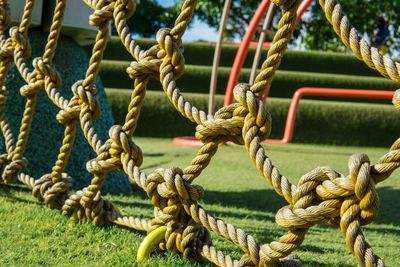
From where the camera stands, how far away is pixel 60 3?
1474mm

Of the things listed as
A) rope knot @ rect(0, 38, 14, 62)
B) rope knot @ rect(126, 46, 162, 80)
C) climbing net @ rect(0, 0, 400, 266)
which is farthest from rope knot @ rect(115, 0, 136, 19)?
rope knot @ rect(0, 38, 14, 62)

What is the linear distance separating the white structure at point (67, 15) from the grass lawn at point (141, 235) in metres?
0.56

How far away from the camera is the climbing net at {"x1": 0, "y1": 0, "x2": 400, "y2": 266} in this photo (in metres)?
0.73

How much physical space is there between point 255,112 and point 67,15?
1.29 metres

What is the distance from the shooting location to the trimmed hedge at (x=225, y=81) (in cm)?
579

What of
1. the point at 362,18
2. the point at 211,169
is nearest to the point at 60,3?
the point at 211,169

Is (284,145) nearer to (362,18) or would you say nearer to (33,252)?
(33,252)

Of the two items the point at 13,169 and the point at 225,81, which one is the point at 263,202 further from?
the point at 225,81

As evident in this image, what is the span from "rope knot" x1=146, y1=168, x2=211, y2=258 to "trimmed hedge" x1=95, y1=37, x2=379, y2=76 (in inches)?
214

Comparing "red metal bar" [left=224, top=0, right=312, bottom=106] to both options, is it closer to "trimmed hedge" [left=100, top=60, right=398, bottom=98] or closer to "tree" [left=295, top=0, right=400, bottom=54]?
"trimmed hedge" [left=100, top=60, right=398, bottom=98]

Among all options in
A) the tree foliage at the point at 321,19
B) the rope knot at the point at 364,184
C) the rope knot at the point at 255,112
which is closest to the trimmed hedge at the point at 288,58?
the tree foliage at the point at 321,19

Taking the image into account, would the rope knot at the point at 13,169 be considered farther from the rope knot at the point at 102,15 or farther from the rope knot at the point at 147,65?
the rope knot at the point at 147,65

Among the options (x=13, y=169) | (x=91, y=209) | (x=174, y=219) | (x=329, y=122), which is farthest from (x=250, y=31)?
(x=174, y=219)

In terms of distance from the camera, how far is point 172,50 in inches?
41.4
